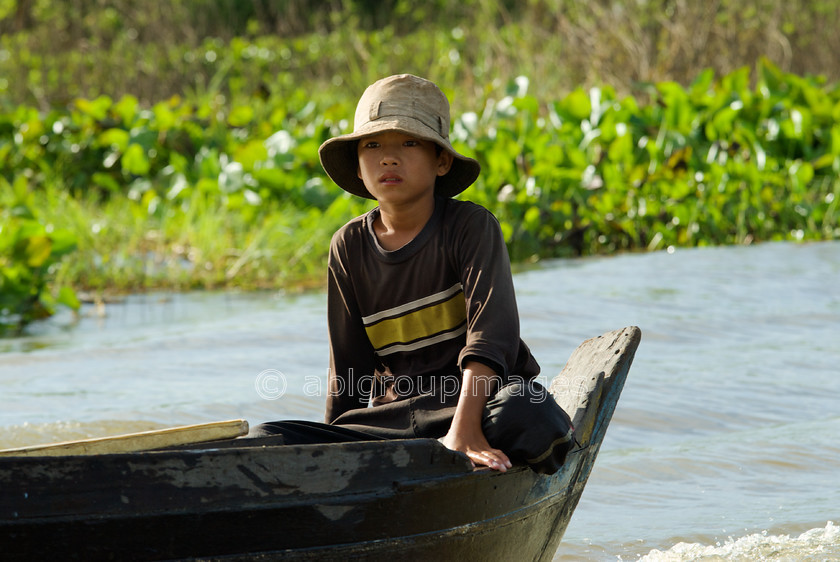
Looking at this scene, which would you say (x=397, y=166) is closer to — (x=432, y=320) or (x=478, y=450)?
(x=432, y=320)

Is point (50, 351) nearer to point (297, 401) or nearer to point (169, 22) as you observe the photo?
point (297, 401)

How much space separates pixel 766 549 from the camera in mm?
2508

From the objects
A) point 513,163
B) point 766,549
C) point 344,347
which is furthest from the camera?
point 513,163

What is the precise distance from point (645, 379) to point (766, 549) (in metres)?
1.60

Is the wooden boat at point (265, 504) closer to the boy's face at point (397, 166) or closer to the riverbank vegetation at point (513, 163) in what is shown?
the boy's face at point (397, 166)

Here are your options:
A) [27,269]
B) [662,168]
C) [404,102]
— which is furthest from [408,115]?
[662,168]

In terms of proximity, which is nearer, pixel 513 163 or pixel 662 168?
pixel 513 163

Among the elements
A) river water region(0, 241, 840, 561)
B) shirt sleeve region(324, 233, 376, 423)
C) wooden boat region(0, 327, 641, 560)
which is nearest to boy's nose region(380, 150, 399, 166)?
shirt sleeve region(324, 233, 376, 423)

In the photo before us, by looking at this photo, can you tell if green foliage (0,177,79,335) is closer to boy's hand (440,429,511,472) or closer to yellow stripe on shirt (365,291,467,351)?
yellow stripe on shirt (365,291,467,351)

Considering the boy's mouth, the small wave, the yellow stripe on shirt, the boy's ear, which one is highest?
the boy's ear

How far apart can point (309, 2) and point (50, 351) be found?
→ 12.2 m

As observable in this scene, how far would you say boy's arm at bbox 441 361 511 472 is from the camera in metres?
1.87

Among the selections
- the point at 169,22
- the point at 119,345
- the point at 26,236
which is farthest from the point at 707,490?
the point at 169,22

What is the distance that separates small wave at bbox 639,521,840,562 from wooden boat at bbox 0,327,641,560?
71cm
